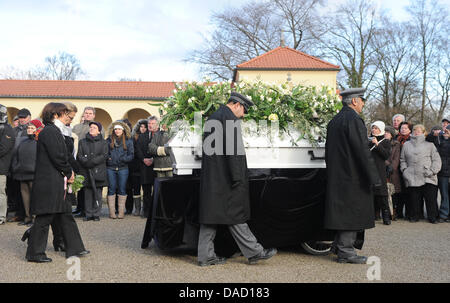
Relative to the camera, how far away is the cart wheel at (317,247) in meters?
5.40

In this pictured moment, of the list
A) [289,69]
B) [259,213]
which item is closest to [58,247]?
[259,213]

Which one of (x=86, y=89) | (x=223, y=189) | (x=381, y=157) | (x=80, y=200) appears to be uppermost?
(x=86, y=89)

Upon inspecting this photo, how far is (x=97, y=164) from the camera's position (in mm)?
8297

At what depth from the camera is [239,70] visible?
30.8 m

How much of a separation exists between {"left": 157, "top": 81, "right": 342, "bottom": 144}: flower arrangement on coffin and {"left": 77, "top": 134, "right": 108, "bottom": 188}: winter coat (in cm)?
305

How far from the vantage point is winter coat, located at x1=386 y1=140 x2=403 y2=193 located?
28.0 feet

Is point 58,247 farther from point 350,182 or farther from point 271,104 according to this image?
point 350,182

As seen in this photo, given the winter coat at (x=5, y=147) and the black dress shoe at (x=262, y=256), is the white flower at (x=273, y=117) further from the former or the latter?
the winter coat at (x=5, y=147)

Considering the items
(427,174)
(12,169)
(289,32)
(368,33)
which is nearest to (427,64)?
(368,33)

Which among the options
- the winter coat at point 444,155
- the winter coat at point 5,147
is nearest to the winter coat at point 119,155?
the winter coat at point 5,147

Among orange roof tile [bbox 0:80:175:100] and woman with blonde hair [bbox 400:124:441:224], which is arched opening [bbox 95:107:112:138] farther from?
woman with blonde hair [bbox 400:124:441:224]

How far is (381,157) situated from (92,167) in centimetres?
510

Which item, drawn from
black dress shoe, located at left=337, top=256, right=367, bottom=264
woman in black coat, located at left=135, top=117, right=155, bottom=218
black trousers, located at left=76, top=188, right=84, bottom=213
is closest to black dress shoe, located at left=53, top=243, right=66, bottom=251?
woman in black coat, located at left=135, top=117, right=155, bottom=218
